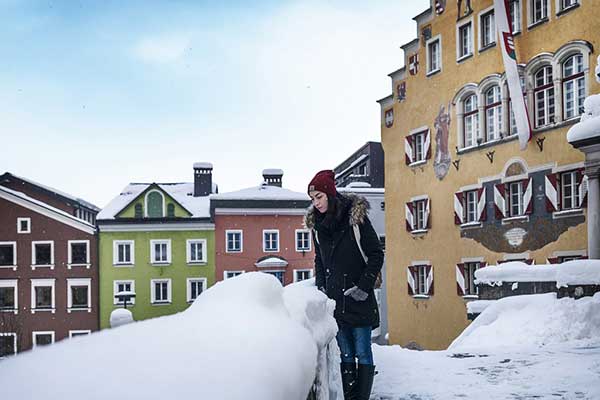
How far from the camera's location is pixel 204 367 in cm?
116

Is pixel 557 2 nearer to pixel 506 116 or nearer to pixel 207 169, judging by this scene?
pixel 506 116

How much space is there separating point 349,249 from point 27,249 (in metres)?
36.1

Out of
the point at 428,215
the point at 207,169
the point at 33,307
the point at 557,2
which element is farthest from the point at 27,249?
the point at 557,2

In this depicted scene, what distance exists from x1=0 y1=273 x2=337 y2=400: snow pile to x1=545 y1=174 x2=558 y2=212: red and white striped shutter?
1525 cm

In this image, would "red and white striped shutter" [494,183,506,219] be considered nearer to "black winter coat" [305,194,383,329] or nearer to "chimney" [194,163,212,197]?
"black winter coat" [305,194,383,329]

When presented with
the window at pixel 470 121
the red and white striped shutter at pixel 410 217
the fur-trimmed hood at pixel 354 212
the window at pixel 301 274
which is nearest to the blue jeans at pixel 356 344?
the fur-trimmed hood at pixel 354 212

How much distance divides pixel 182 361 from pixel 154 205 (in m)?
36.5

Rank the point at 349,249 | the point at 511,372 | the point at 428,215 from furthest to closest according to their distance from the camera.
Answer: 1. the point at 428,215
2. the point at 511,372
3. the point at 349,249

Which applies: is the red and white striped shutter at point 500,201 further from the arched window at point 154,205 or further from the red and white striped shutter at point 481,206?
the arched window at point 154,205

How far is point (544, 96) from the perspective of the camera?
53.8ft

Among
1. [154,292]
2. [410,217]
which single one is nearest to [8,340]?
[154,292]

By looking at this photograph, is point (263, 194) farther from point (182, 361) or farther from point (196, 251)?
point (182, 361)

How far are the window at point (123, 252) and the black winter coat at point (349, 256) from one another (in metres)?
33.1

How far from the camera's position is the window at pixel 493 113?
17984mm
